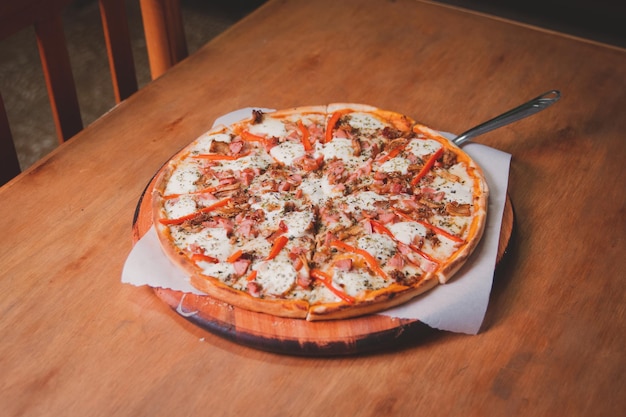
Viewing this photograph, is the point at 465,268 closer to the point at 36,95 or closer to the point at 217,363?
the point at 217,363

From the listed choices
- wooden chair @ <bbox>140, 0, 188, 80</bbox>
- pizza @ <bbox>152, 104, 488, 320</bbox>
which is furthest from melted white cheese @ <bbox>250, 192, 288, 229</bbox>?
wooden chair @ <bbox>140, 0, 188, 80</bbox>

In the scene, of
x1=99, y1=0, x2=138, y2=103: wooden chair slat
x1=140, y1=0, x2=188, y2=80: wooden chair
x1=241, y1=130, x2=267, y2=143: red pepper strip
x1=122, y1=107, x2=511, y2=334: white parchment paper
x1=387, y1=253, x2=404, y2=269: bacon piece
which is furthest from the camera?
x1=140, y1=0, x2=188, y2=80: wooden chair

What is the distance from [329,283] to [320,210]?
0.34 metres

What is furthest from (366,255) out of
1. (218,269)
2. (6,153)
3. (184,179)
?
(6,153)

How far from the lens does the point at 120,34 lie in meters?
2.76

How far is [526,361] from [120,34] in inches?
80.6

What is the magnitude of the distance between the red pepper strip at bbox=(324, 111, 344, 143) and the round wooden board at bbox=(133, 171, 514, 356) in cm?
80

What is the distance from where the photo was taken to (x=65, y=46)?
251 centimetres

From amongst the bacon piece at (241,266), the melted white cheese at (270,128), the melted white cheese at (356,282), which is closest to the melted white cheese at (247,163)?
the melted white cheese at (270,128)

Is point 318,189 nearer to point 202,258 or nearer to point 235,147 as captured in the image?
point 235,147

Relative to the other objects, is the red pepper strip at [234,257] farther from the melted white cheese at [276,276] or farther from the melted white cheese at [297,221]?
the melted white cheese at [297,221]

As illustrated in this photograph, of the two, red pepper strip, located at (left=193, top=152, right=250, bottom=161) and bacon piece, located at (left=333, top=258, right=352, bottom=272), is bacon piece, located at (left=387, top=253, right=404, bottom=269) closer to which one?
bacon piece, located at (left=333, top=258, right=352, bottom=272)

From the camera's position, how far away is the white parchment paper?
5.49 feet

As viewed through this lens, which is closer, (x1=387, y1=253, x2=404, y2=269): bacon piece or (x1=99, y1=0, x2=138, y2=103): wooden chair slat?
(x1=387, y1=253, x2=404, y2=269): bacon piece
